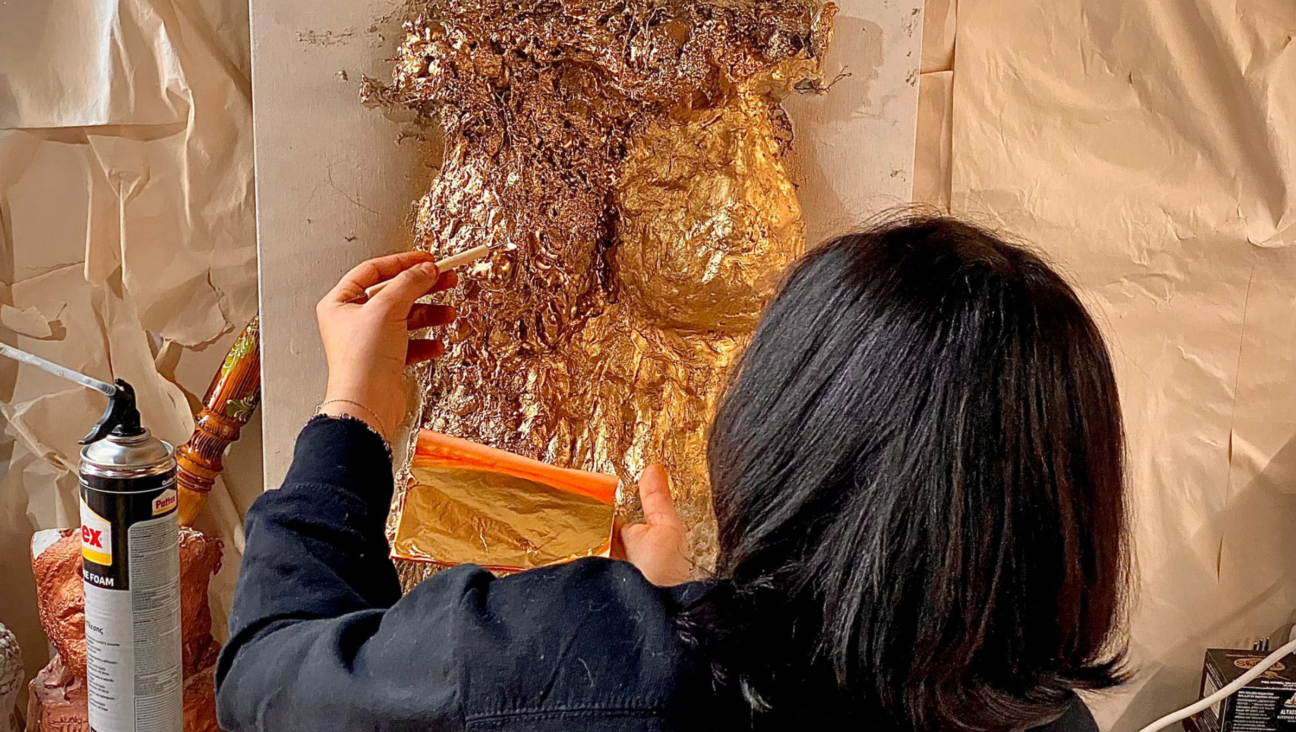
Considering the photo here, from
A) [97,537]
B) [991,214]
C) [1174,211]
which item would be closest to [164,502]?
[97,537]

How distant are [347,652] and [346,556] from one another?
12 centimetres

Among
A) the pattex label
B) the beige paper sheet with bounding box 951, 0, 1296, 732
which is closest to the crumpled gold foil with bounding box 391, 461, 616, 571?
the pattex label

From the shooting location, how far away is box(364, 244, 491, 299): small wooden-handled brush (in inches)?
35.5

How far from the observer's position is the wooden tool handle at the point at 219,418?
1.14 metres

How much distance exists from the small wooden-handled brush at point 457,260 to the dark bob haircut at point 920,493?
15.9 inches

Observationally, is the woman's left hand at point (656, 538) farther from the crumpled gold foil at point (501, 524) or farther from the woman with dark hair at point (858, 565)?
the woman with dark hair at point (858, 565)

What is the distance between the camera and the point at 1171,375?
114 centimetres

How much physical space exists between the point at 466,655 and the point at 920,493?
27 cm

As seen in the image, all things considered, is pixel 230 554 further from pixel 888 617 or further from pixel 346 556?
pixel 888 617

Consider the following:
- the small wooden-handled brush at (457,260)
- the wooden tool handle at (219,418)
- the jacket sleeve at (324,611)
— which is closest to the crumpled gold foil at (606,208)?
the small wooden-handled brush at (457,260)

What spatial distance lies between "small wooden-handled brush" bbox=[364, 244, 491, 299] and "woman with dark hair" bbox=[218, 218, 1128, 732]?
0.36 metres

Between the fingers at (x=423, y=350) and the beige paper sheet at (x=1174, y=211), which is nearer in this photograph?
the fingers at (x=423, y=350)

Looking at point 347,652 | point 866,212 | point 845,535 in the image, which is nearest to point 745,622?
point 845,535

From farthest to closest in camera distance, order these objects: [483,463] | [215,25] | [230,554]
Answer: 1. [230,554]
2. [215,25]
3. [483,463]
